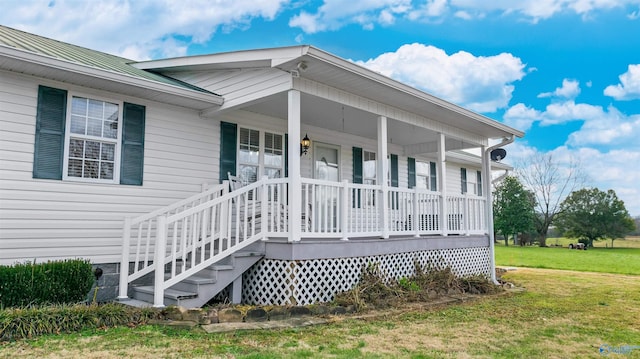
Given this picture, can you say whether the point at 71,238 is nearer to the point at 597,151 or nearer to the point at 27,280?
the point at 27,280

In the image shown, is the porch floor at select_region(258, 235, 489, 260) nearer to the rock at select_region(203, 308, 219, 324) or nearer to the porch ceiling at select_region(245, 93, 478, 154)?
the rock at select_region(203, 308, 219, 324)

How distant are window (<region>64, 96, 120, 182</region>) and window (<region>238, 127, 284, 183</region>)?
2244 millimetres

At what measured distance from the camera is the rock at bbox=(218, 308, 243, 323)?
16.9 ft

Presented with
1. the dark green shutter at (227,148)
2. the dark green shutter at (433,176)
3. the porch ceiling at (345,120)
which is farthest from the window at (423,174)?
the dark green shutter at (227,148)

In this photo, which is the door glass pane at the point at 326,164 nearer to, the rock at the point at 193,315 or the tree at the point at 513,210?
the rock at the point at 193,315

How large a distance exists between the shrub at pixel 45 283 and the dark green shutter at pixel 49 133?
134cm

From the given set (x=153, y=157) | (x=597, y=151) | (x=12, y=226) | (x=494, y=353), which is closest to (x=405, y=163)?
(x=153, y=157)

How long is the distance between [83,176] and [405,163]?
8475 mm

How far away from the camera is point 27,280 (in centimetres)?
504

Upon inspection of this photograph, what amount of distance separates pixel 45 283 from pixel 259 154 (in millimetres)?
4171

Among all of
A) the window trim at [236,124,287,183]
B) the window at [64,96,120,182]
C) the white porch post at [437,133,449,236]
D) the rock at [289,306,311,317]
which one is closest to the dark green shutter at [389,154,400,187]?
the white porch post at [437,133,449,236]

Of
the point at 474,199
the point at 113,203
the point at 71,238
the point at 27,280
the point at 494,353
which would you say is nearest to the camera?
the point at 494,353

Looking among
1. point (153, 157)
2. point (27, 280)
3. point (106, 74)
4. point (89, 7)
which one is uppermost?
point (89, 7)

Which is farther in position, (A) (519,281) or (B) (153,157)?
(A) (519,281)
